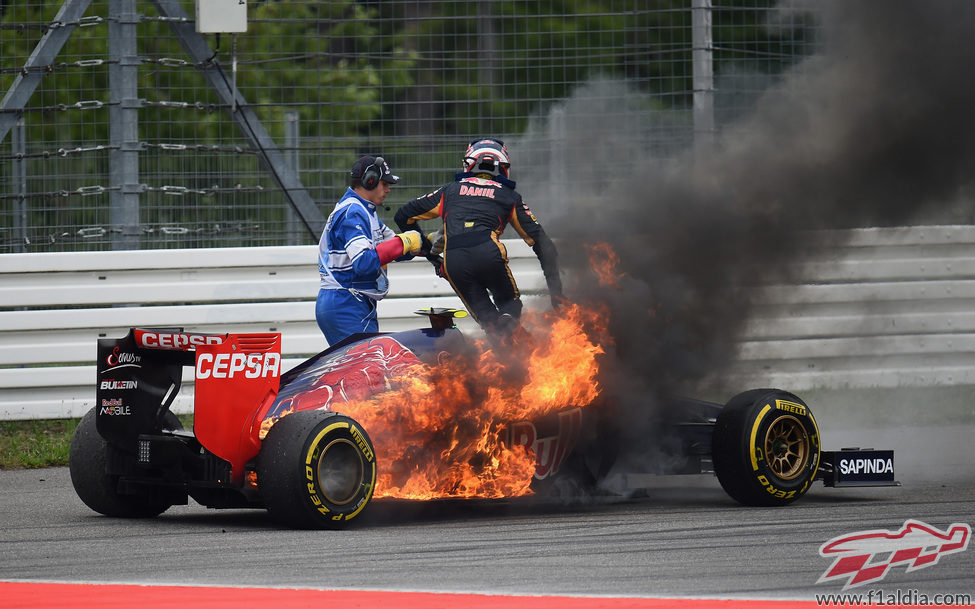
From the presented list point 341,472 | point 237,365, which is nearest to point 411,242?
point 237,365

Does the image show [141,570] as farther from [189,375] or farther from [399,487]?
[189,375]

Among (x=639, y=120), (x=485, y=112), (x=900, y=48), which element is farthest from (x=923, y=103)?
(x=485, y=112)

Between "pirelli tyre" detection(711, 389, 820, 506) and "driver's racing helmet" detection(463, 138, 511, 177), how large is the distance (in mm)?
1966

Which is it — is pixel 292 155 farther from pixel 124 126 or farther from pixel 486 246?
pixel 486 246

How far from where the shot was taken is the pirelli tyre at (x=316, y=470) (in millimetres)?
7410

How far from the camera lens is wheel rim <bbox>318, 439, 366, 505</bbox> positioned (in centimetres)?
755

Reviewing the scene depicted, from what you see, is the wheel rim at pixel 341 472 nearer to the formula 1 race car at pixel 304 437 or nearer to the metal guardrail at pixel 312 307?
the formula 1 race car at pixel 304 437

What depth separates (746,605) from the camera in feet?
17.9

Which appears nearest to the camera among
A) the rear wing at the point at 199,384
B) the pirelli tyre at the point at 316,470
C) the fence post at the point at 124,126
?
the pirelli tyre at the point at 316,470

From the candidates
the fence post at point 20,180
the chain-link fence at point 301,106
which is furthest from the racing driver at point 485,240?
the fence post at point 20,180

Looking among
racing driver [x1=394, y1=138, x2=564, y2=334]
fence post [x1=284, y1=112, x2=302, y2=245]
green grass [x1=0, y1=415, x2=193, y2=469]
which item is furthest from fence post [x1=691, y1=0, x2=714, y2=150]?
green grass [x1=0, y1=415, x2=193, y2=469]

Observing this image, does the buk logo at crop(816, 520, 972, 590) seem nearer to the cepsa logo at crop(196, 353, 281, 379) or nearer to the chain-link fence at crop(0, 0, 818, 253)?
the cepsa logo at crop(196, 353, 281, 379)

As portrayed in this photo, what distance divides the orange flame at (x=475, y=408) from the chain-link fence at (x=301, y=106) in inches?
125

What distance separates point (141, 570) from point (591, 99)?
271 inches
